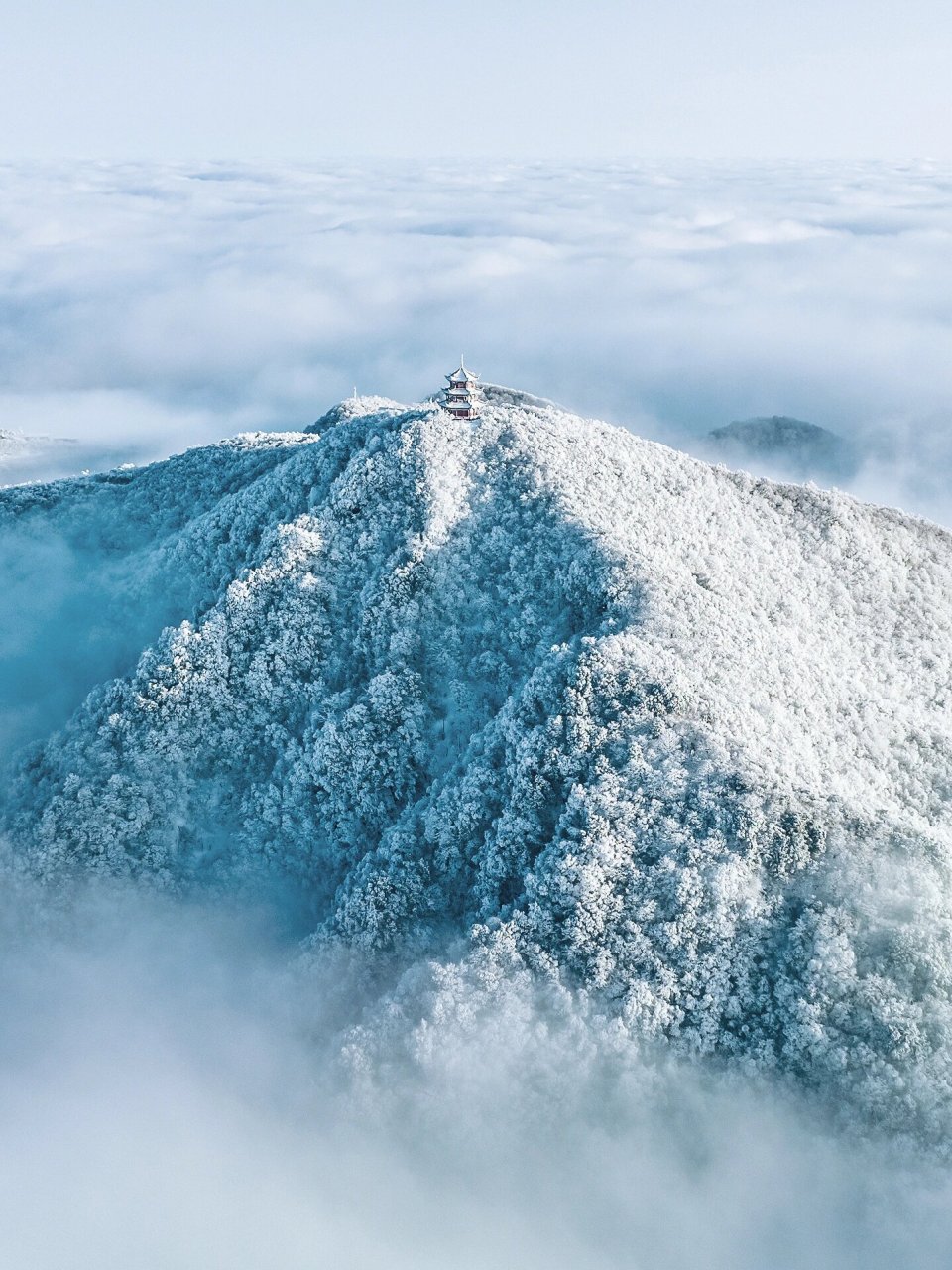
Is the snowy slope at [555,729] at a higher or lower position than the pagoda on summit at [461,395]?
lower

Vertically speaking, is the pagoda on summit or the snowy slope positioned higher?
the pagoda on summit

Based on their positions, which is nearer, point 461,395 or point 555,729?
point 555,729

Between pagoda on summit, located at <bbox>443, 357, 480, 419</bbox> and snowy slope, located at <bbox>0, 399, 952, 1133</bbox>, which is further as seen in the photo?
pagoda on summit, located at <bbox>443, 357, 480, 419</bbox>

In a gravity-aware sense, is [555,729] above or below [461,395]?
below

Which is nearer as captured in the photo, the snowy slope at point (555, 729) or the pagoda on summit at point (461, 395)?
the snowy slope at point (555, 729)

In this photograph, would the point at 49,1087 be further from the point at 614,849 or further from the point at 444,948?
the point at 614,849
